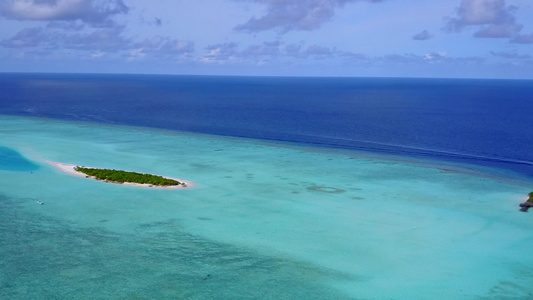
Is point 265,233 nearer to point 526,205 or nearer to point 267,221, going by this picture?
point 267,221

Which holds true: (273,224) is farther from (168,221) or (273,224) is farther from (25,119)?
(25,119)

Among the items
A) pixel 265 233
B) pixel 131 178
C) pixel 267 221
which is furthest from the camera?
pixel 131 178

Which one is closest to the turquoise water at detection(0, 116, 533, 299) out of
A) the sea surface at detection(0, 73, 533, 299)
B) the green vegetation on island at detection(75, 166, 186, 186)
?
the sea surface at detection(0, 73, 533, 299)

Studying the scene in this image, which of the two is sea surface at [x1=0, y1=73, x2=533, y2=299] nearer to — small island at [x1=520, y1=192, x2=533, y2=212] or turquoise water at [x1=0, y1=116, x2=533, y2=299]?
turquoise water at [x1=0, y1=116, x2=533, y2=299]

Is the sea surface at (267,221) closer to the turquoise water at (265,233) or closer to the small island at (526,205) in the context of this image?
the turquoise water at (265,233)

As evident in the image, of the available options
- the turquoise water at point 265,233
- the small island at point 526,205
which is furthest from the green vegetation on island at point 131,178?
the small island at point 526,205

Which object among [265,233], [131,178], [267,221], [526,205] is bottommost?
[265,233]

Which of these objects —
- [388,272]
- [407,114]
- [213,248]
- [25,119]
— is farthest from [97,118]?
[388,272]

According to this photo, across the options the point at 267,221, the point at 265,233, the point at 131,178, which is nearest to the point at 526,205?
the point at 267,221
